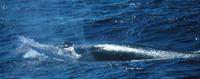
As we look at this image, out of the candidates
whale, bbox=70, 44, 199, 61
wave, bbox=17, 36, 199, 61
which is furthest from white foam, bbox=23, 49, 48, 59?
whale, bbox=70, 44, 199, 61

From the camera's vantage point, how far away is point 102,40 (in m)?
20.2

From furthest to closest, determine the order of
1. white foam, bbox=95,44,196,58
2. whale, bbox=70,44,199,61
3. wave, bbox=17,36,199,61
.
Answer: wave, bbox=17,36,199,61, whale, bbox=70,44,199,61, white foam, bbox=95,44,196,58

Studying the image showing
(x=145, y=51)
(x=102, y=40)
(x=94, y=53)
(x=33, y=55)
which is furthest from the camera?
(x=102, y=40)

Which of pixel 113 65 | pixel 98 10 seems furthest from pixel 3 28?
pixel 113 65

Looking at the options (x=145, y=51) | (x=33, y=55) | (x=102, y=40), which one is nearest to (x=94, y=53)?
(x=145, y=51)

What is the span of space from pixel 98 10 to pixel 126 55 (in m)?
8.30

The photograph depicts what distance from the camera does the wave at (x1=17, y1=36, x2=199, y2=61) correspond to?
1661cm

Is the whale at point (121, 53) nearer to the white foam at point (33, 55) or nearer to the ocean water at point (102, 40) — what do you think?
the ocean water at point (102, 40)

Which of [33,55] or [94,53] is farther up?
[94,53]

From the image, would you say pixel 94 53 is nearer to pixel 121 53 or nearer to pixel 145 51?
pixel 121 53

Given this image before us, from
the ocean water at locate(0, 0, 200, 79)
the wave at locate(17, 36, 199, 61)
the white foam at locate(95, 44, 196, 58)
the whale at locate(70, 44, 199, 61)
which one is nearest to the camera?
the ocean water at locate(0, 0, 200, 79)

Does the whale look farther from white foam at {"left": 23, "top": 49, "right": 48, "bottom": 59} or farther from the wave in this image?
white foam at {"left": 23, "top": 49, "right": 48, "bottom": 59}

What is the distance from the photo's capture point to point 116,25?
22.0 metres

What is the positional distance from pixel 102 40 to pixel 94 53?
2.56 meters
